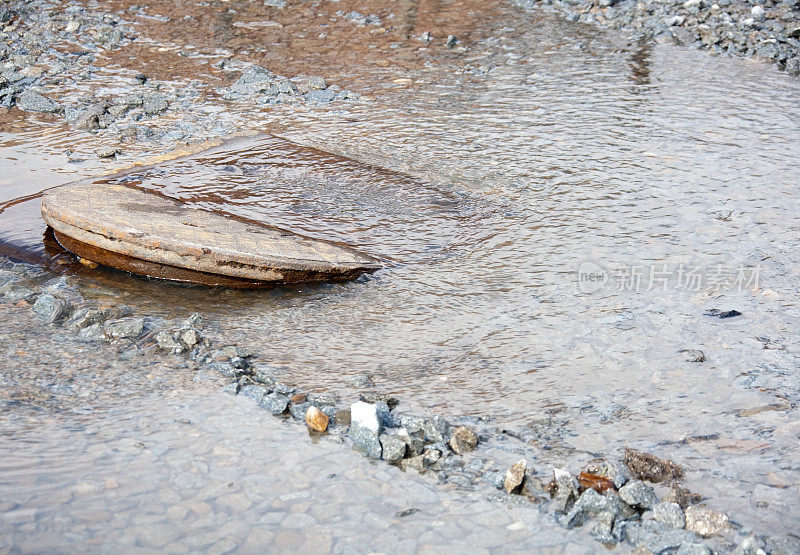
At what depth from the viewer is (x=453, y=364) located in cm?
226

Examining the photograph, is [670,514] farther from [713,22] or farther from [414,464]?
[713,22]

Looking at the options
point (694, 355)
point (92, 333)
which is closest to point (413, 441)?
point (694, 355)

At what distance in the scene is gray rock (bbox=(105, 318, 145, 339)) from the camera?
2.34 metres

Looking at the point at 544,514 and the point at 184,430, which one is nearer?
the point at 544,514

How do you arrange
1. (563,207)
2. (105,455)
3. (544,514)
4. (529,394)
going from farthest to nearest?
(563,207), (529,394), (105,455), (544,514)

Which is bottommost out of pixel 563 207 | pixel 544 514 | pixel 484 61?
pixel 544 514

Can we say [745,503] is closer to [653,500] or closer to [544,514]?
[653,500]

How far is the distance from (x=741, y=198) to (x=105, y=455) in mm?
2862

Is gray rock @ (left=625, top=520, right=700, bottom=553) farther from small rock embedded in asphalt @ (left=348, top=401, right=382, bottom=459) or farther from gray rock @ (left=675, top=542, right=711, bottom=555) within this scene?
small rock embedded in asphalt @ (left=348, top=401, right=382, bottom=459)

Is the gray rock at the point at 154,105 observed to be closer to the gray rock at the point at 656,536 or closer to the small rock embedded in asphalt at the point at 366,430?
the small rock embedded in asphalt at the point at 366,430

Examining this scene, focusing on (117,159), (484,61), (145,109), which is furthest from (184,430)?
(484,61)

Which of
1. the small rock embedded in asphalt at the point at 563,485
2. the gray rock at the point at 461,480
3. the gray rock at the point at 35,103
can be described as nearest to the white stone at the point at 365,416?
the gray rock at the point at 461,480

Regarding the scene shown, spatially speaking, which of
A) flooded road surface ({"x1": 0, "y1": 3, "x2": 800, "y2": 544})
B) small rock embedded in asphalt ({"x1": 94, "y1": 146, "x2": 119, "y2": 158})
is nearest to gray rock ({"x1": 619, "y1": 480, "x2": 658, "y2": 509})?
flooded road surface ({"x1": 0, "y1": 3, "x2": 800, "y2": 544})

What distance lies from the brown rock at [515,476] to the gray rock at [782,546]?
0.53 meters
